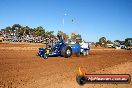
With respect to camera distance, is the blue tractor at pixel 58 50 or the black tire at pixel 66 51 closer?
the blue tractor at pixel 58 50

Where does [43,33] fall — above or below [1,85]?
above

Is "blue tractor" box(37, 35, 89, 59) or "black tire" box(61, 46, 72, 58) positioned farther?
"black tire" box(61, 46, 72, 58)

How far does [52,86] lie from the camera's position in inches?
306

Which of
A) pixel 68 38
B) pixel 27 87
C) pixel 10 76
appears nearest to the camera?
pixel 27 87

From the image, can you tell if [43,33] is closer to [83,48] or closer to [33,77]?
[83,48]

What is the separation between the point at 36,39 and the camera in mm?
→ 49594

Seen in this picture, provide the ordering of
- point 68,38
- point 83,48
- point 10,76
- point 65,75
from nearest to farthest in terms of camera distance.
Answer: point 10,76, point 65,75, point 68,38, point 83,48

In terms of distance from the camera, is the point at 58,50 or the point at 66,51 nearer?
the point at 66,51

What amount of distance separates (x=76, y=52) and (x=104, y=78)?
10960 mm

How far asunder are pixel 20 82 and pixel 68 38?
10.8m

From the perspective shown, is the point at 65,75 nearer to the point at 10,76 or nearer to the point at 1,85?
the point at 10,76

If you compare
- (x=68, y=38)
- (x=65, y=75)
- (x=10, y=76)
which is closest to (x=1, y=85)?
(x=10, y=76)

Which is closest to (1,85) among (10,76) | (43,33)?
(10,76)

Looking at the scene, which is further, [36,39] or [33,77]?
[36,39]
